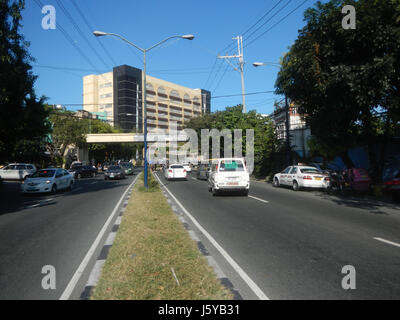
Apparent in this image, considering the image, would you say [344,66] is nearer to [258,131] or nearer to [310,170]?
[310,170]

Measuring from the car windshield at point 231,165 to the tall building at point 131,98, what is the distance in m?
67.8

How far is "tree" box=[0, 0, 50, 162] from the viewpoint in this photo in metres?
12.9

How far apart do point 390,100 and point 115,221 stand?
1219 cm

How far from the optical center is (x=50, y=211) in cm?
1091

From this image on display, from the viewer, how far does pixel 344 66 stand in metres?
12.5

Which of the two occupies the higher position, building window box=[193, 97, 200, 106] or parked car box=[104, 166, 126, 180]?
building window box=[193, 97, 200, 106]

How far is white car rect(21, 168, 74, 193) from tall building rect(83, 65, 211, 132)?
213ft

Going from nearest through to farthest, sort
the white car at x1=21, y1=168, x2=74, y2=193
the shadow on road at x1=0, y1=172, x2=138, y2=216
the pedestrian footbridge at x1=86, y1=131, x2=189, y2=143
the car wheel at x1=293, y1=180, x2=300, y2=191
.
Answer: the shadow on road at x1=0, y1=172, x2=138, y2=216
the white car at x1=21, y1=168, x2=74, y2=193
the car wheel at x1=293, y1=180, x2=300, y2=191
the pedestrian footbridge at x1=86, y1=131, x2=189, y2=143

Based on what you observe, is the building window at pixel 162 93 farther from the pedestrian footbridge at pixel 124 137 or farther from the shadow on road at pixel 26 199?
the shadow on road at pixel 26 199

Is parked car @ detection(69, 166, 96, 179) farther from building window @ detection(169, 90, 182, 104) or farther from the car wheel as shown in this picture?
building window @ detection(169, 90, 182, 104)
